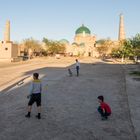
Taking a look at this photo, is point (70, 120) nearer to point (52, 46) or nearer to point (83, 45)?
point (52, 46)

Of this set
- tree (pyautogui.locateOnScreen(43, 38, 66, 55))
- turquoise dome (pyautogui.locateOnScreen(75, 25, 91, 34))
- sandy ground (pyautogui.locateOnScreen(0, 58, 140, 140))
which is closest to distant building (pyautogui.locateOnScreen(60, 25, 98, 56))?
turquoise dome (pyautogui.locateOnScreen(75, 25, 91, 34))

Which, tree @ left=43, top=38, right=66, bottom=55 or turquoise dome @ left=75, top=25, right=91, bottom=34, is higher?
turquoise dome @ left=75, top=25, right=91, bottom=34

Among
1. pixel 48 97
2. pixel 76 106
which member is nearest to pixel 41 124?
pixel 76 106

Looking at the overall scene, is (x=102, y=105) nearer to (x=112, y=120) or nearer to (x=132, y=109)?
(x=112, y=120)

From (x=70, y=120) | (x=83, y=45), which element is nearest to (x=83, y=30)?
(x=83, y=45)

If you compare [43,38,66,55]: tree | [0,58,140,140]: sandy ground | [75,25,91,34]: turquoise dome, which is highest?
[75,25,91,34]: turquoise dome

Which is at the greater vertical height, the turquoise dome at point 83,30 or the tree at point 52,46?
the turquoise dome at point 83,30

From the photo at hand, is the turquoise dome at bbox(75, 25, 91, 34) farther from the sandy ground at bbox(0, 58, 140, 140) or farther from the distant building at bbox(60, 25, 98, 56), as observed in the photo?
the sandy ground at bbox(0, 58, 140, 140)

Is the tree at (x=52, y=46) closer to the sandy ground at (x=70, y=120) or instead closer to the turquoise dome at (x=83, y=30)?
the turquoise dome at (x=83, y=30)

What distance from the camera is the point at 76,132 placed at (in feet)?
30.2

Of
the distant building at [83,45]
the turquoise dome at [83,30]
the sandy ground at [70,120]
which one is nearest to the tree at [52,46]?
the distant building at [83,45]

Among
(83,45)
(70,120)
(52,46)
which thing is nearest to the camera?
(70,120)

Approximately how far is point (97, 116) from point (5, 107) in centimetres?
396

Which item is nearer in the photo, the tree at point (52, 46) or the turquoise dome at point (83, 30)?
the tree at point (52, 46)
